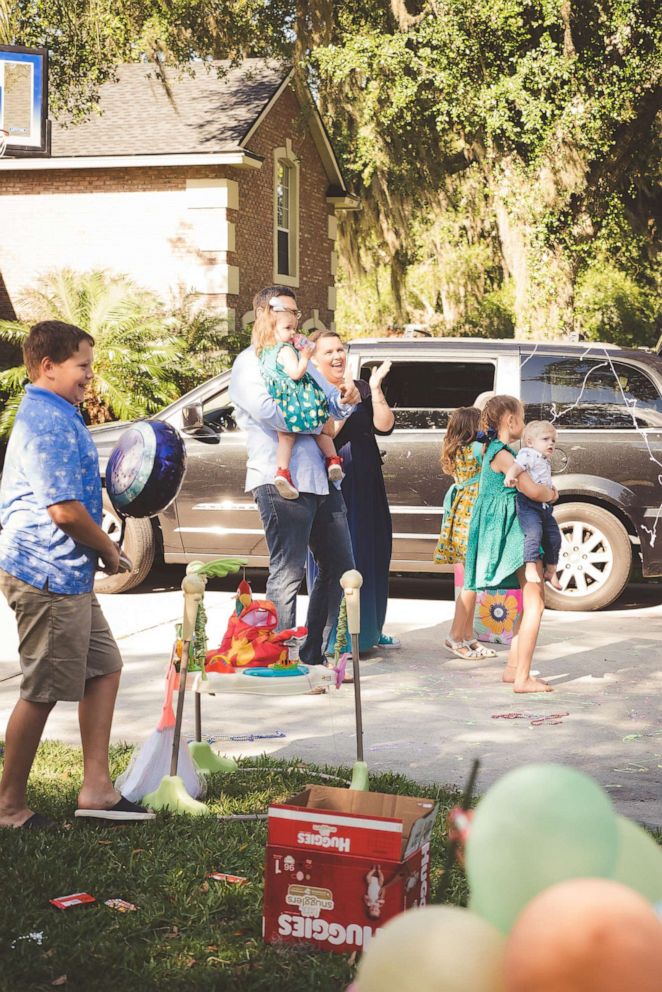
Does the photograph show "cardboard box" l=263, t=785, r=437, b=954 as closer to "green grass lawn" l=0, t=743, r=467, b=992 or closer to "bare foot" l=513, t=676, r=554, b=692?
"green grass lawn" l=0, t=743, r=467, b=992

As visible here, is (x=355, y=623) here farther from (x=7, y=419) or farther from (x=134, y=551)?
(x=7, y=419)

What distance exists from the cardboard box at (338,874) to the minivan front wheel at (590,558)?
6.01m

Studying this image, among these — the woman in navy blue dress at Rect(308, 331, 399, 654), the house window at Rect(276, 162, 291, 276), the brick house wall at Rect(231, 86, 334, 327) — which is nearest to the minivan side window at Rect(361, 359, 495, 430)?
the woman in navy blue dress at Rect(308, 331, 399, 654)

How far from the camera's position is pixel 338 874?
10.8 ft

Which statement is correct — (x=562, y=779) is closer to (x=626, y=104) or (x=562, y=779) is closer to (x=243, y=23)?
(x=626, y=104)

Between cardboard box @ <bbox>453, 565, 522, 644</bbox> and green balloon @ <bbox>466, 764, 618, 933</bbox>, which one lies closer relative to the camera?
green balloon @ <bbox>466, 764, 618, 933</bbox>

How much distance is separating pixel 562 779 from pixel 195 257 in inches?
795

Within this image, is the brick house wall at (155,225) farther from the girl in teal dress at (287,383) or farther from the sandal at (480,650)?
the girl in teal dress at (287,383)

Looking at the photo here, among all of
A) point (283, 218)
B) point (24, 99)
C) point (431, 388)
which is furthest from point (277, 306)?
point (283, 218)

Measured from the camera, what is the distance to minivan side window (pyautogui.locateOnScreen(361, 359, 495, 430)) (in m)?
9.41

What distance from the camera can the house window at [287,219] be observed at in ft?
77.2

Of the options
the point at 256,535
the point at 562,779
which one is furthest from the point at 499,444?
the point at 562,779

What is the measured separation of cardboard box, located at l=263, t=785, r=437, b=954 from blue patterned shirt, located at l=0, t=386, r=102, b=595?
53.1 inches

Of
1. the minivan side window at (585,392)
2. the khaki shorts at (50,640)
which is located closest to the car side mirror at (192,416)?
the minivan side window at (585,392)
